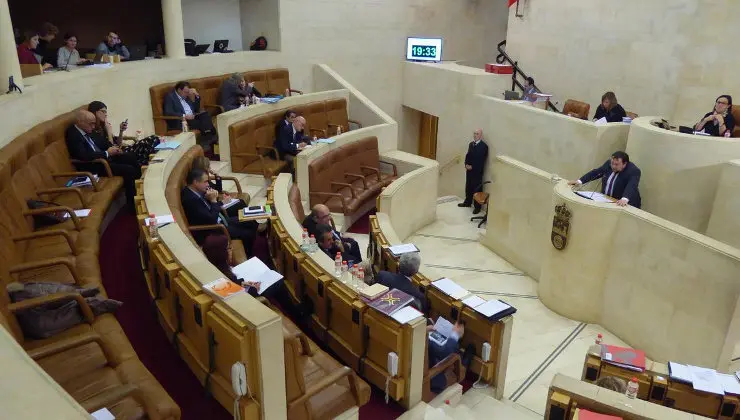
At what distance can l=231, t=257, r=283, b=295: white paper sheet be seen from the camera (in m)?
3.92

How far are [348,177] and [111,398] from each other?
611 cm

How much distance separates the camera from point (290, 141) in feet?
26.7

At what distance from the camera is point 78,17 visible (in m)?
10.4

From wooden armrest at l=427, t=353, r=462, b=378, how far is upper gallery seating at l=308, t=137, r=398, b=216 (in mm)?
3727

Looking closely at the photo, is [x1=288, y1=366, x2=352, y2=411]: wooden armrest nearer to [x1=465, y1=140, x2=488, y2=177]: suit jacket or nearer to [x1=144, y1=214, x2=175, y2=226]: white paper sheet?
[x1=144, y1=214, x2=175, y2=226]: white paper sheet

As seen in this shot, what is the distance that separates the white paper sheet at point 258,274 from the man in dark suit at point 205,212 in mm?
962

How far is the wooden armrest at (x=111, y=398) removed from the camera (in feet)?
8.55

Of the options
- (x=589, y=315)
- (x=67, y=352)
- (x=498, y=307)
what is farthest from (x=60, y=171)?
(x=589, y=315)

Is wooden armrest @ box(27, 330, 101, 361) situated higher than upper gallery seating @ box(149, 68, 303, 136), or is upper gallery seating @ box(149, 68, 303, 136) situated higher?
upper gallery seating @ box(149, 68, 303, 136)

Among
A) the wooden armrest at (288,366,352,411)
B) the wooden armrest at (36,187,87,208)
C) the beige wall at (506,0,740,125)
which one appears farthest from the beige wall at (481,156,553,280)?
the wooden armrest at (36,187,87,208)

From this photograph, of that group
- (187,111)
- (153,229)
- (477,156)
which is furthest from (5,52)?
(477,156)

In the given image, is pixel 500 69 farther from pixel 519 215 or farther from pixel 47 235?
pixel 47 235

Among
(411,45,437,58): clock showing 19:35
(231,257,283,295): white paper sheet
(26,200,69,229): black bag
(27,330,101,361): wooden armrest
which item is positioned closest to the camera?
(27,330,101,361): wooden armrest

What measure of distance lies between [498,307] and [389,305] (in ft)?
3.33
